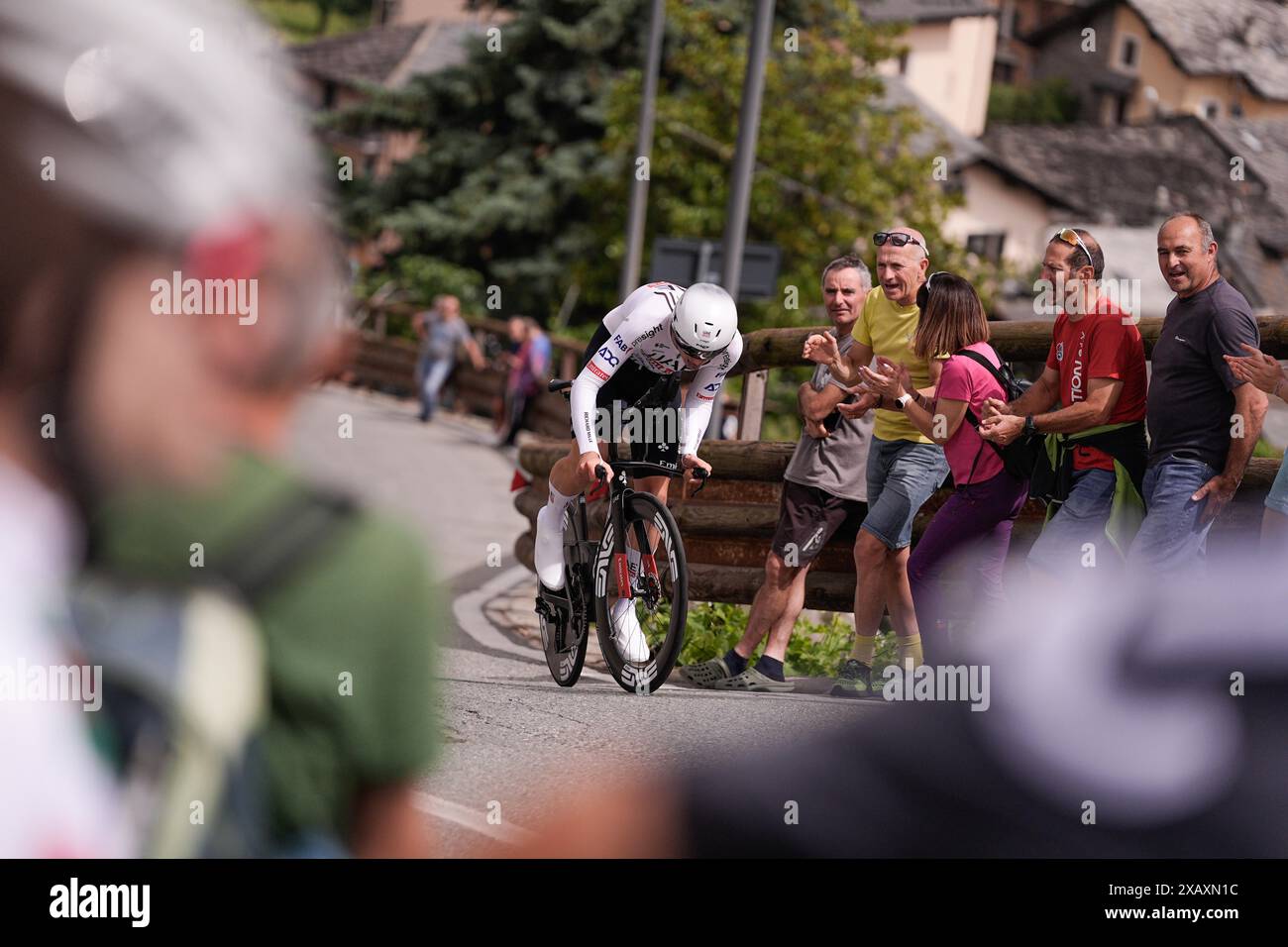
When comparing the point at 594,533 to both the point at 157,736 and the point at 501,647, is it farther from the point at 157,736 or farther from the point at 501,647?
the point at 157,736

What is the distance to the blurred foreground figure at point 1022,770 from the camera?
109 cm

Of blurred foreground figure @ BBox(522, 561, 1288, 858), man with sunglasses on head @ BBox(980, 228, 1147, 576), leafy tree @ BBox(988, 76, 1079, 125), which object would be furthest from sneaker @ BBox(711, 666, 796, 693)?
leafy tree @ BBox(988, 76, 1079, 125)

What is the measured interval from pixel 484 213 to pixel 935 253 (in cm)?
886

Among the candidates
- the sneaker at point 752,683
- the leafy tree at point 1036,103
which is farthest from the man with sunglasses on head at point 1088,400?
the leafy tree at point 1036,103

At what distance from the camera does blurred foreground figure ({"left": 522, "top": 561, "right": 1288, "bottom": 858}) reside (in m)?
1.09

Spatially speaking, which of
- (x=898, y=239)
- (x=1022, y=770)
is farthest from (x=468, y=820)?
(x=898, y=239)

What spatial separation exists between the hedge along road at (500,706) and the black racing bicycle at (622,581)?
0.15 meters

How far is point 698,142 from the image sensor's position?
1157 inches

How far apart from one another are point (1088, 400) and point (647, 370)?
1629 millimetres

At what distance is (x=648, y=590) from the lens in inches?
252

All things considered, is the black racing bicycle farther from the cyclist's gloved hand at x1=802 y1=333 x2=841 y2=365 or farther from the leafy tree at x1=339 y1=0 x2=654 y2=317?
the leafy tree at x1=339 y1=0 x2=654 y2=317

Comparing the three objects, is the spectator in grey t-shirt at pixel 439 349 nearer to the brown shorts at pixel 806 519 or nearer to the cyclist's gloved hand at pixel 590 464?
the brown shorts at pixel 806 519

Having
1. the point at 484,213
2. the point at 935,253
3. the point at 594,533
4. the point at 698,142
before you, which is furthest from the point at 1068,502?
the point at 484,213

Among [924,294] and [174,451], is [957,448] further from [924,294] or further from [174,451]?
[174,451]
